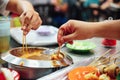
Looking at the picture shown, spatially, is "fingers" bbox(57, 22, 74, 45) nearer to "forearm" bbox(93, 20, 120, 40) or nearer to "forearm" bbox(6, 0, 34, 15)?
"forearm" bbox(93, 20, 120, 40)

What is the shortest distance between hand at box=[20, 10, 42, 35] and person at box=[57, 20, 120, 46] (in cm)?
23

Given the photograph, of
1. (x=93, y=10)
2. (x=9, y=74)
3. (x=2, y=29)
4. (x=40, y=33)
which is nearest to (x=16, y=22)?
(x=40, y=33)

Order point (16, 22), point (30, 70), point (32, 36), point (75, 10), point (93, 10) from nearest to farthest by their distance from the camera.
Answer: point (30, 70) < point (32, 36) < point (16, 22) < point (93, 10) < point (75, 10)

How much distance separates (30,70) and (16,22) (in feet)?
4.02

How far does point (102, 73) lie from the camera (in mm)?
1258

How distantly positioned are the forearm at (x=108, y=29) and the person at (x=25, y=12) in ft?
1.33

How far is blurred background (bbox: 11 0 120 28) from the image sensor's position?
183 inches

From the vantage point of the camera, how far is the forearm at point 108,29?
122 cm

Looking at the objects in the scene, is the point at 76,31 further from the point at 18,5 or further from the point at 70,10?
the point at 70,10

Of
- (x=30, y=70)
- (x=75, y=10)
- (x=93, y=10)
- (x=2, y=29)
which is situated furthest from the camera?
(x=75, y=10)

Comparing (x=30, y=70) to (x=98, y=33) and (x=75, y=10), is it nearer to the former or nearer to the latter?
(x=98, y=33)

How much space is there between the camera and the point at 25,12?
5.04 ft

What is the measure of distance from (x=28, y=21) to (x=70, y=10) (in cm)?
369

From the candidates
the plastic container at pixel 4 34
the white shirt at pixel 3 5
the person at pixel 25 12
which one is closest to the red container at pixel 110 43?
the person at pixel 25 12
